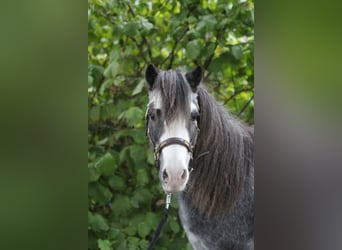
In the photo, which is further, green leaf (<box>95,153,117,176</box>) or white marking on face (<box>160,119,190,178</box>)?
green leaf (<box>95,153,117,176</box>)

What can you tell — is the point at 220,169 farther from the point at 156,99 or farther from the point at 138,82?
the point at 138,82

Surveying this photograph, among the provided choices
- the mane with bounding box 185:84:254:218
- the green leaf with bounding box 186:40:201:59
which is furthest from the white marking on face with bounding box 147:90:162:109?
the green leaf with bounding box 186:40:201:59

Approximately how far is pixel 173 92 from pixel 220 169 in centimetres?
29

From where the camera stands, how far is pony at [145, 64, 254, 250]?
4.12 ft

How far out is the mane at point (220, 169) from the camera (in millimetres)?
1363

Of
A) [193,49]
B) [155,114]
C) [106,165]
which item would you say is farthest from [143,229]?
[193,49]

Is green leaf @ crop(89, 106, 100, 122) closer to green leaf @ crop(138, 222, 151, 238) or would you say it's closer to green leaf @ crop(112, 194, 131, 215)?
green leaf @ crop(112, 194, 131, 215)

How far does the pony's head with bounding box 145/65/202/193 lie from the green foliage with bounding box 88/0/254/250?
203 millimetres

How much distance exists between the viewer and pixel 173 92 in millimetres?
1246

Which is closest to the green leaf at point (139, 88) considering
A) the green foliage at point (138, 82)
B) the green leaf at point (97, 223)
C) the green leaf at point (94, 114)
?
the green foliage at point (138, 82)

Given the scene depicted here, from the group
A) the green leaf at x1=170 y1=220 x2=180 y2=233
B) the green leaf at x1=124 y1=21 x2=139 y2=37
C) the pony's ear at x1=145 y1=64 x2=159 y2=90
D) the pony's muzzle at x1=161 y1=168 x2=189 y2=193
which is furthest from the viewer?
the green leaf at x1=124 y1=21 x2=139 y2=37
